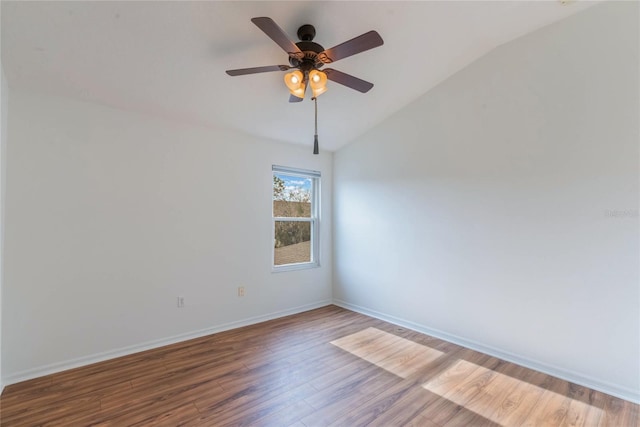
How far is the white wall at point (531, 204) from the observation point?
2201 millimetres

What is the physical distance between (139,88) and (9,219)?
1459 mm

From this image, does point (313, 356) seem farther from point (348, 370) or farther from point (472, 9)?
point (472, 9)

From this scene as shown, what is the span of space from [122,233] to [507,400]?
11.5ft

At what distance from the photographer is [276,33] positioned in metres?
1.73

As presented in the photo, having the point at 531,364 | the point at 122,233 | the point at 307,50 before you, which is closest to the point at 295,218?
the point at 122,233

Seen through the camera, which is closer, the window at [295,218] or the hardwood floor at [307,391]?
the hardwood floor at [307,391]

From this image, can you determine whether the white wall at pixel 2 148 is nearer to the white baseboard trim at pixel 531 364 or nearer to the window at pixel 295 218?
the window at pixel 295 218

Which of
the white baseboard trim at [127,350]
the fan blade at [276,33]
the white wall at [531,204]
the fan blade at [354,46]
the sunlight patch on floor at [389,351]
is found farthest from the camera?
the sunlight patch on floor at [389,351]

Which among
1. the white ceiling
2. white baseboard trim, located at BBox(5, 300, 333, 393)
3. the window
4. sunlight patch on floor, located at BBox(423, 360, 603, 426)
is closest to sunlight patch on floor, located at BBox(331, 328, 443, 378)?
sunlight patch on floor, located at BBox(423, 360, 603, 426)

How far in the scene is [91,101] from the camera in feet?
8.59

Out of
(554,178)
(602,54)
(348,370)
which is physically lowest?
(348,370)

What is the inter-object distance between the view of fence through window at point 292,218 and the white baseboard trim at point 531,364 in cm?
143

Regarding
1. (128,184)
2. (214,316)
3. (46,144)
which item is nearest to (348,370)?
(214,316)

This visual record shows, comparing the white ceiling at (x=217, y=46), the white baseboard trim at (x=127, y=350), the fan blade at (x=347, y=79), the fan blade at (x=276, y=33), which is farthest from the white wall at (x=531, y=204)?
the fan blade at (x=276, y=33)
